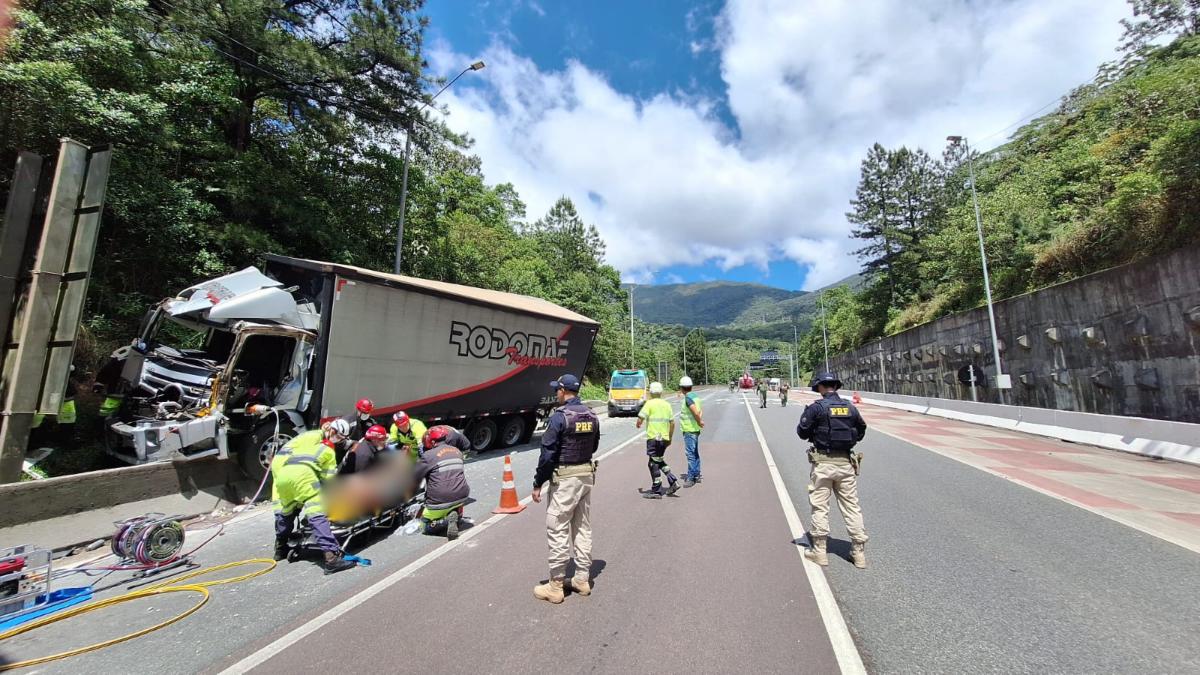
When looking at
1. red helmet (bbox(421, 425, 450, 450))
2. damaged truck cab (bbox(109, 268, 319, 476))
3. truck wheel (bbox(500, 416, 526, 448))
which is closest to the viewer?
red helmet (bbox(421, 425, 450, 450))

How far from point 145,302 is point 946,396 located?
32386 mm

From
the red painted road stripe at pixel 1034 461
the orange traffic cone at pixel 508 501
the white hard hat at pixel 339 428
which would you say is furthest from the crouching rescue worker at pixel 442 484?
the red painted road stripe at pixel 1034 461

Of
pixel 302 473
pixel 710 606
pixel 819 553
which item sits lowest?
pixel 710 606

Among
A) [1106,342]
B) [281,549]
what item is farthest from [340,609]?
[1106,342]

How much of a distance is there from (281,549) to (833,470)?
18.0 feet

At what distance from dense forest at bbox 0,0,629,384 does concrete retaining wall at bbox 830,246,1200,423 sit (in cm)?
2050

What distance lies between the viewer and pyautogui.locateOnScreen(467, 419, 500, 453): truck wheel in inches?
490

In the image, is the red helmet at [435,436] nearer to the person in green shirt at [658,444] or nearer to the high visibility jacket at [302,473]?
the high visibility jacket at [302,473]

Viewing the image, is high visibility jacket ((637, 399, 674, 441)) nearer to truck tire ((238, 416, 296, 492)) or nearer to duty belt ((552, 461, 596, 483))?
duty belt ((552, 461, 596, 483))

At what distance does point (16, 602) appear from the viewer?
12.8ft

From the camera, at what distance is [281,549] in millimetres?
5148

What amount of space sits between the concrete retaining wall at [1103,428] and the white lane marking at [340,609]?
1319 centimetres

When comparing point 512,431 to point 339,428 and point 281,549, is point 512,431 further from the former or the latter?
point 281,549

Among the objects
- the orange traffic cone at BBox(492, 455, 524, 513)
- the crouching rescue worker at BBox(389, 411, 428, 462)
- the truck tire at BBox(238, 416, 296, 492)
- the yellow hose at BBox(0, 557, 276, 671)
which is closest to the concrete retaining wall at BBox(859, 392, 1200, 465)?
the orange traffic cone at BBox(492, 455, 524, 513)
